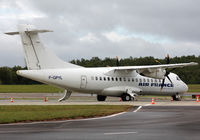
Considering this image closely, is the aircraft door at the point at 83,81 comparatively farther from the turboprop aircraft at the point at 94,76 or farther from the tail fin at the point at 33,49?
the tail fin at the point at 33,49

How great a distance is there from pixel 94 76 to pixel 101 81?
0.97 m

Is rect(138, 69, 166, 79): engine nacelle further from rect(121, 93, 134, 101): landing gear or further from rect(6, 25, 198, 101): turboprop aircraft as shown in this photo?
rect(121, 93, 134, 101): landing gear

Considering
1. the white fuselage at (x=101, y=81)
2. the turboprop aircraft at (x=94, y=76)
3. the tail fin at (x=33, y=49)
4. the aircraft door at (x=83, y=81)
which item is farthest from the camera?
the aircraft door at (x=83, y=81)

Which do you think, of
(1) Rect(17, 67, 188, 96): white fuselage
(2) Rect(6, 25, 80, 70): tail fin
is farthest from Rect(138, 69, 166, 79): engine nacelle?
(2) Rect(6, 25, 80, 70): tail fin

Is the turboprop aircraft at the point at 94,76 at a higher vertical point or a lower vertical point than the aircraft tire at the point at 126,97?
higher

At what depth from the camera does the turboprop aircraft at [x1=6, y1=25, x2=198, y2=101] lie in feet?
107

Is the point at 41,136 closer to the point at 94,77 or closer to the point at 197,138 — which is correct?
the point at 197,138

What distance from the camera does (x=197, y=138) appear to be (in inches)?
460

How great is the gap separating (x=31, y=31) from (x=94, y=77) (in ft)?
26.4

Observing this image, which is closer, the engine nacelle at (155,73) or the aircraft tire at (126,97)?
the engine nacelle at (155,73)

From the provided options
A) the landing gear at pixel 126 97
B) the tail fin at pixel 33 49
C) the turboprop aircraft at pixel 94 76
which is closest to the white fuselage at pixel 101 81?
the turboprop aircraft at pixel 94 76

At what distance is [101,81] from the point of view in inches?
1454

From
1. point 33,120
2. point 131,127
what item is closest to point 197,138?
point 131,127

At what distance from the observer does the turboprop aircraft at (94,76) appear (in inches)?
1288
